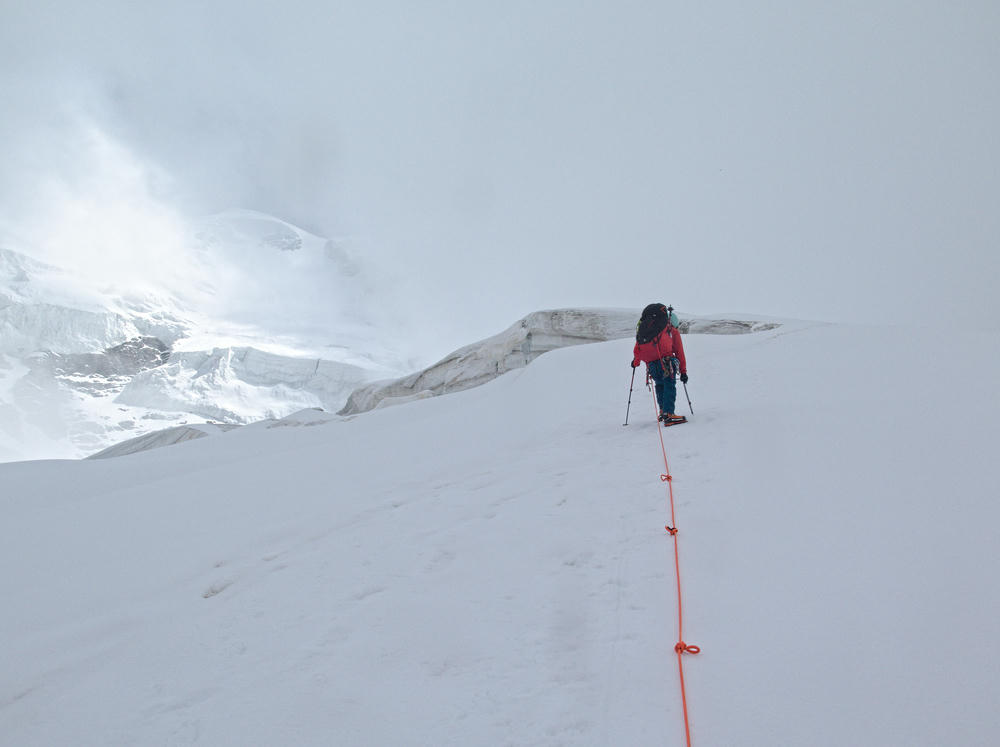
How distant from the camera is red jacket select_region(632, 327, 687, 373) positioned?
20.9ft

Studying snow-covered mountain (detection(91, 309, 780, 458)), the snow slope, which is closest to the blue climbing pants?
the snow slope

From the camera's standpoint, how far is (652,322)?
6.52 meters

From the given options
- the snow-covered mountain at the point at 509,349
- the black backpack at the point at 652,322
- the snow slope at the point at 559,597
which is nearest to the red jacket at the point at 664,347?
the black backpack at the point at 652,322

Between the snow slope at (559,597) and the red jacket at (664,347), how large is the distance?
37.8 inches

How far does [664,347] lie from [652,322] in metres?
0.36

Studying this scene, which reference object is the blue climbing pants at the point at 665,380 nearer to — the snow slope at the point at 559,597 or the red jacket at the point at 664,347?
the red jacket at the point at 664,347

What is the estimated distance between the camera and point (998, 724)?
64.1 inches

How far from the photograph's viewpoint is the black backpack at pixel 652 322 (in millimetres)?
6449

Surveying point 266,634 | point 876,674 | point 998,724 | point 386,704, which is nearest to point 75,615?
point 266,634

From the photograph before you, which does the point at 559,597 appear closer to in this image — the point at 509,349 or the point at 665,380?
the point at 665,380

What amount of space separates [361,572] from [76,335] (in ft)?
609

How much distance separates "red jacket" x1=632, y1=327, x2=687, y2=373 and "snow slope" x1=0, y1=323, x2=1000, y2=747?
3.15 feet

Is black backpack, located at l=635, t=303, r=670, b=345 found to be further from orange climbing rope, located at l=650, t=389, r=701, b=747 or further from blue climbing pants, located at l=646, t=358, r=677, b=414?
orange climbing rope, located at l=650, t=389, r=701, b=747

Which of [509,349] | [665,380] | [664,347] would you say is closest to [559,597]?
[665,380]
